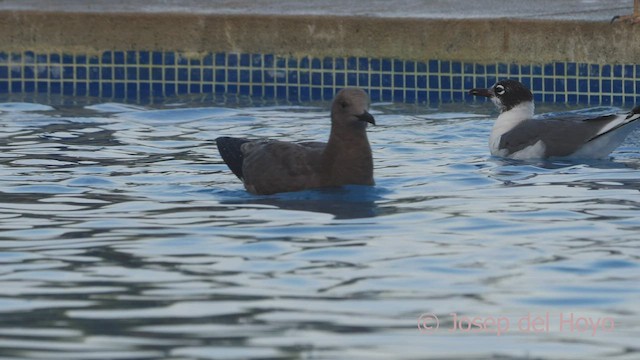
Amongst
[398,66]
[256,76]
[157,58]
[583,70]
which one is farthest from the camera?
[157,58]

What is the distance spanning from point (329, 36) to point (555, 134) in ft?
14.1

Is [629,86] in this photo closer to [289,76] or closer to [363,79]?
[363,79]

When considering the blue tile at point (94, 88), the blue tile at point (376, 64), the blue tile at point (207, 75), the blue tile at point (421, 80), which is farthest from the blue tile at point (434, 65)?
the blue tile at point (94, 88)

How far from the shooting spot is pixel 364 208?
9.12 meters

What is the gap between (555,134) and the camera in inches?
445

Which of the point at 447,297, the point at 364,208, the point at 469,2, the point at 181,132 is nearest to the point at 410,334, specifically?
the point at 447,297

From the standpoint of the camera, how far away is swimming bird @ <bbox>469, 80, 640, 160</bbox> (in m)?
11.1

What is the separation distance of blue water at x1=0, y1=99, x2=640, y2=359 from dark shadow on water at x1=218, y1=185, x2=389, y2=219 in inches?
0.8

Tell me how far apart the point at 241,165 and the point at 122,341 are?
13.8 ft

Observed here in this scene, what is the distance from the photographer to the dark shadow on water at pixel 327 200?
909 cm

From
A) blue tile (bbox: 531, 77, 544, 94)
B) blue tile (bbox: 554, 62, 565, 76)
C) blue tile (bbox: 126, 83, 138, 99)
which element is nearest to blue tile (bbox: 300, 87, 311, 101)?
blue tile (bbox: 126, 83, 138, 99)

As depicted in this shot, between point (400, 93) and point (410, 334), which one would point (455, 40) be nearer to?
point (400, 93)

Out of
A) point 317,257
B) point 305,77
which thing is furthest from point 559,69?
point 317,257

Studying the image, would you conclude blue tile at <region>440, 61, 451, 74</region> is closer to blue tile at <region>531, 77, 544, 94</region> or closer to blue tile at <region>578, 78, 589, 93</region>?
blue tile at <region>531, 77, 544, 94</region>
